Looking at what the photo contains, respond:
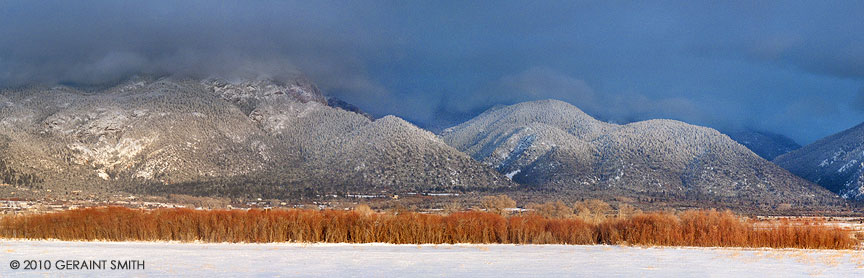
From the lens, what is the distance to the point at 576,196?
115 metres

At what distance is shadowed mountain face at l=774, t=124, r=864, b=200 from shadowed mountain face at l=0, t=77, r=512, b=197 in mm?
71139

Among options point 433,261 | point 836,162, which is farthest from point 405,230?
point 836,162

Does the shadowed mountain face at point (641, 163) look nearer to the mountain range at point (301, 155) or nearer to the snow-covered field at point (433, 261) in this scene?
the mountain range at point (301, 155)

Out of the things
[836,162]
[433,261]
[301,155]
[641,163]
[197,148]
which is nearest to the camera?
[433,261]

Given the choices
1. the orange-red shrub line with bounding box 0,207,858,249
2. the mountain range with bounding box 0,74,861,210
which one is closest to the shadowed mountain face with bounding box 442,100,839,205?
the mountain range with bounding box 0,74,861,210

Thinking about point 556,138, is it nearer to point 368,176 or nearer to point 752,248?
point 368,176

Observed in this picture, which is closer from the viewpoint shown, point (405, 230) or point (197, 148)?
point (405, 230)

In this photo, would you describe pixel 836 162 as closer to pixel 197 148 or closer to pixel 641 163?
pixel 641 163

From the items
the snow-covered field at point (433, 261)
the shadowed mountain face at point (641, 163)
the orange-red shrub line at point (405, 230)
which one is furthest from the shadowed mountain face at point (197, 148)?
the snow-covered field at point (433, 261)

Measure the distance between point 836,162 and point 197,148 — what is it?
449 ft

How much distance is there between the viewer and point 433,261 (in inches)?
1024

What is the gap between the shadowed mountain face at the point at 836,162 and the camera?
142500 millimetres

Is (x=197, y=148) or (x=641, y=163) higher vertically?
(x=197, y=148)

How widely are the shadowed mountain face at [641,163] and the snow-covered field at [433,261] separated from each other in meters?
89.6
